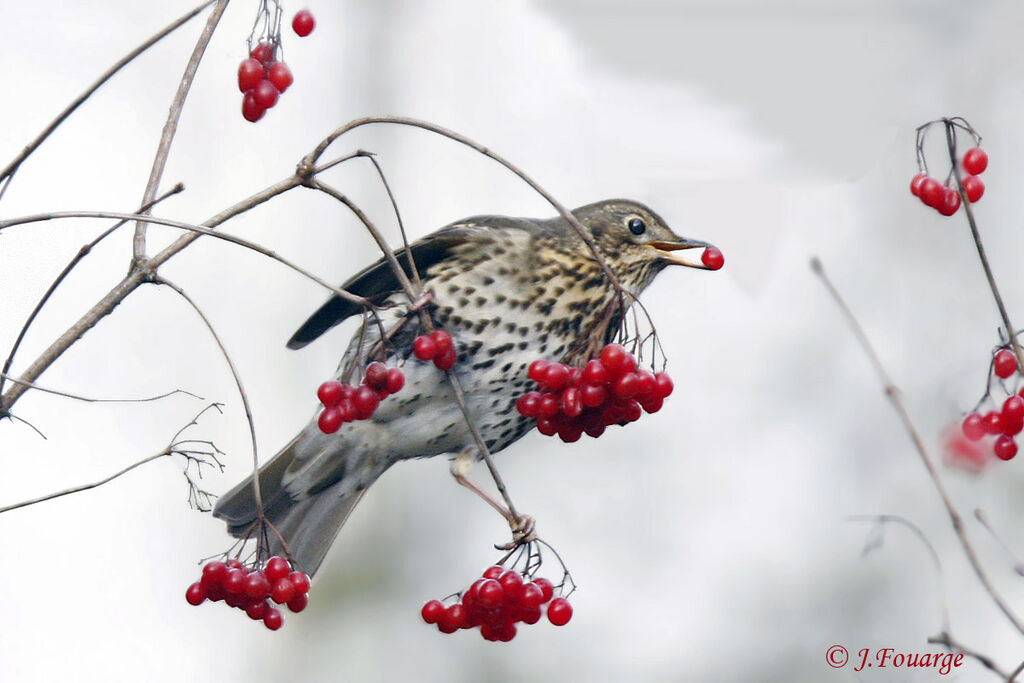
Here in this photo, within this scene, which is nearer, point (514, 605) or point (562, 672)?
point (514, 605)

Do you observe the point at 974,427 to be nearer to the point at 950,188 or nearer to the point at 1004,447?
A: the point at 1004,447

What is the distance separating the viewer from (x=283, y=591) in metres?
2.25

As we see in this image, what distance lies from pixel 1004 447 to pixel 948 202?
0.47 m

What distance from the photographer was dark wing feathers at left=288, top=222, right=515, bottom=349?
296 cm

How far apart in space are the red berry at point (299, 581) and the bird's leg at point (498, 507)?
15.4 inches

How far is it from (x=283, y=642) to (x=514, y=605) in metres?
5.19

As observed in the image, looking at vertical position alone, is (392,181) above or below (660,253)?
above

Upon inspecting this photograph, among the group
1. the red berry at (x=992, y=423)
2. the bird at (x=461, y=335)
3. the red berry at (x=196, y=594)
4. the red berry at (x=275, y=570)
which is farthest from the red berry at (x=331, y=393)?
the red berry at (x=992, y=423)

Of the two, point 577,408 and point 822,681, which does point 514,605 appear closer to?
point 577,408

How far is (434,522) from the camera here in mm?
7078

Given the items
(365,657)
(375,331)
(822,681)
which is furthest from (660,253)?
(365,657)

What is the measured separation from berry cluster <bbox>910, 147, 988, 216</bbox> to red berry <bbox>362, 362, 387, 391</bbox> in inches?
41.4

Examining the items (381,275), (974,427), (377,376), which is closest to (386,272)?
(381,275)

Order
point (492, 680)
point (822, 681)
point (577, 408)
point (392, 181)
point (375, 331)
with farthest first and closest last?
point (392, 181), point (492, 680), point (822, 681), point (375, 331), point (577, 408)
